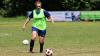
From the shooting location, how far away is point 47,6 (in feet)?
234

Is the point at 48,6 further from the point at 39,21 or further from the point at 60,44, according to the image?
the point at 39,21

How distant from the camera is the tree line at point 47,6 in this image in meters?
70.3

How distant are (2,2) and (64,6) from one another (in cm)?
1116

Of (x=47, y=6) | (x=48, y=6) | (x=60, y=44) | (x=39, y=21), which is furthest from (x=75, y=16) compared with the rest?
(x=39, y=21)

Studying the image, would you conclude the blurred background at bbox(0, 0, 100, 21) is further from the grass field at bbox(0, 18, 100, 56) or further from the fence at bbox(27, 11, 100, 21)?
the grass field at bbox(0, 18, 100, 56)

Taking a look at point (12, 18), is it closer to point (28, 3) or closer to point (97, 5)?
point (28, 3)

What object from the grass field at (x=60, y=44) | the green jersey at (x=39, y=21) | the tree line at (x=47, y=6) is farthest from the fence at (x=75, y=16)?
the green jersey at (x=39, y=21)

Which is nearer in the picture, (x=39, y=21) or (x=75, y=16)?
(x=39, y=21)

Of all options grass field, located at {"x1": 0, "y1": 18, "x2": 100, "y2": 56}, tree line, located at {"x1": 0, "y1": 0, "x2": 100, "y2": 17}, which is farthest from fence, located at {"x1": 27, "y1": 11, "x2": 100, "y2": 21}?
grass field, located at {"x1": 0, "y1": 18, "x2": 100, "y2": 56}

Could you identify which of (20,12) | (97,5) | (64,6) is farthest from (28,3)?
(97,5)

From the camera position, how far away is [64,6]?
232 ft

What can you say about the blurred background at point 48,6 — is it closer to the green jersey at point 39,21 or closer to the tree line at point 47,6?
the tree line at point 47,6

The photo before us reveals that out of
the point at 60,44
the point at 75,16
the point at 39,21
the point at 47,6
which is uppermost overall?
the point at 39,21

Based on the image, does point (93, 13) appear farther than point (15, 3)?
No
